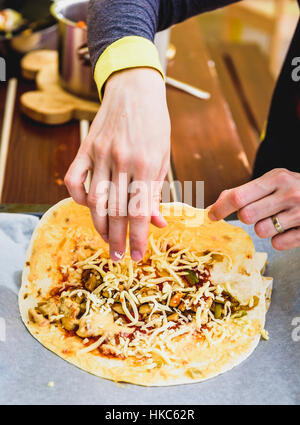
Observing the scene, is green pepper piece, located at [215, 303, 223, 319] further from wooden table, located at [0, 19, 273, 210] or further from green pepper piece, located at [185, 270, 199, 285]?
wooden table, located at [0, 19, 273, 210]

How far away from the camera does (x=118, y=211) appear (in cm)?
123

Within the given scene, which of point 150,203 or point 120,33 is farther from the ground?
point 120,33

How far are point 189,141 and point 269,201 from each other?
108cm

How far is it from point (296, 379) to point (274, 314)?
25 centimetres

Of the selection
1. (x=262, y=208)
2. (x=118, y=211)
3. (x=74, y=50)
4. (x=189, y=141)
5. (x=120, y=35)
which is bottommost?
(x=189, y=141)

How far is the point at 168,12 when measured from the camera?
1.82 meters

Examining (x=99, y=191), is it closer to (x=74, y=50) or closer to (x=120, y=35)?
(x=120, y=35)

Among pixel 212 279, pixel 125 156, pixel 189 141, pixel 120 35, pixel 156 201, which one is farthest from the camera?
pixel 189 141

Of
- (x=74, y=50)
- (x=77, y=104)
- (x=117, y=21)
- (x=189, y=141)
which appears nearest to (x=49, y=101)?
(x=77, y=104)

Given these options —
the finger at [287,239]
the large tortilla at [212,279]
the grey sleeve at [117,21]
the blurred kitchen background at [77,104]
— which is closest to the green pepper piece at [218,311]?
the large tortilla at [212,279]

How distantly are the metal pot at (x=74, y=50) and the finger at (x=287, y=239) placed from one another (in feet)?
4.50

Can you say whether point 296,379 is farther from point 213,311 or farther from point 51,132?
point 51,132

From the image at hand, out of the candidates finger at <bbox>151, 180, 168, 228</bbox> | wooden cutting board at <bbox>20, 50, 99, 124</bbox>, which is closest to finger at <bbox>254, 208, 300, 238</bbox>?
finger at <bbox>151, 180, 168, 228</bbox>

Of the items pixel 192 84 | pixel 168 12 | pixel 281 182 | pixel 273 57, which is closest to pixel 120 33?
pixel 168 12
